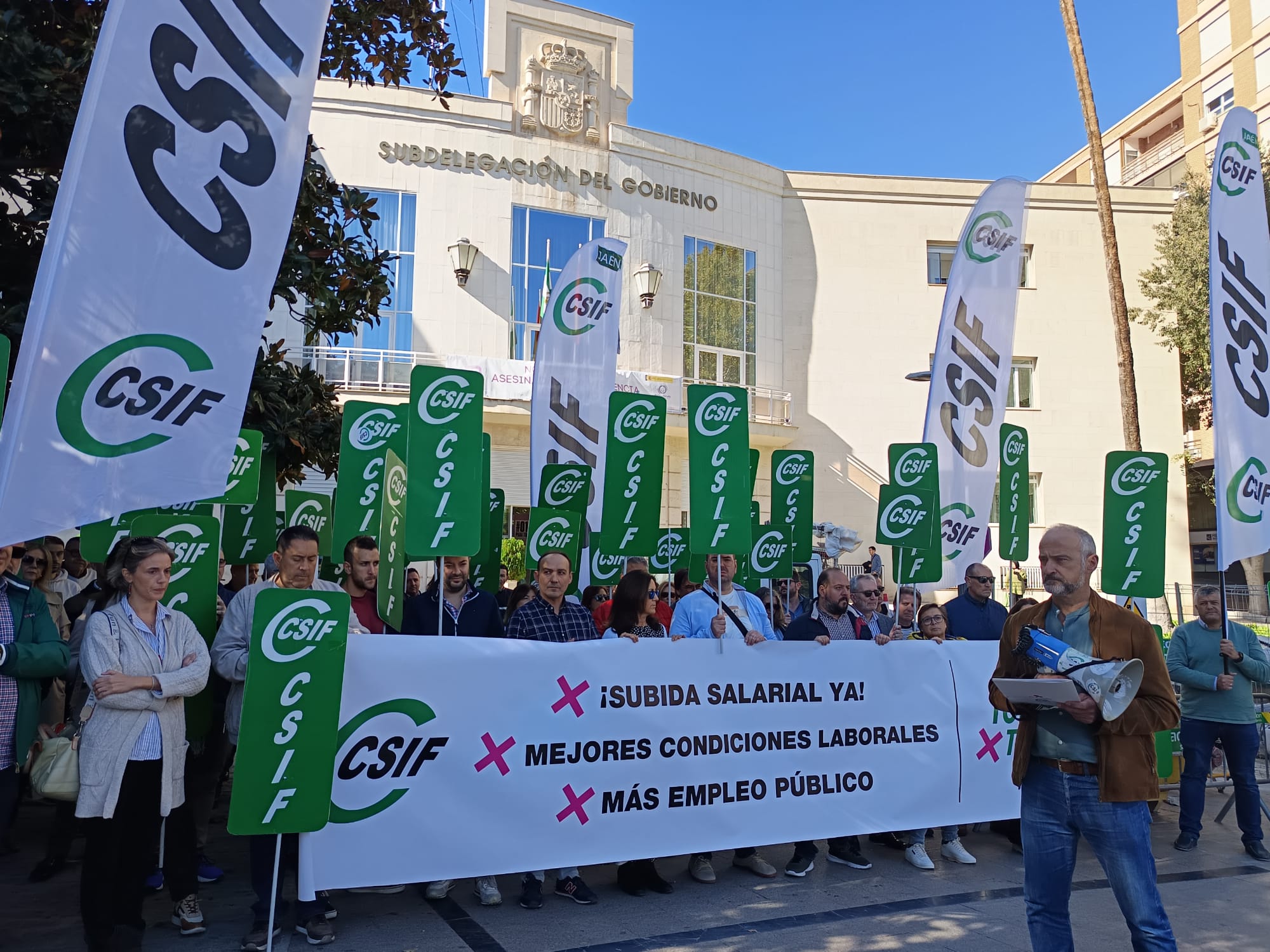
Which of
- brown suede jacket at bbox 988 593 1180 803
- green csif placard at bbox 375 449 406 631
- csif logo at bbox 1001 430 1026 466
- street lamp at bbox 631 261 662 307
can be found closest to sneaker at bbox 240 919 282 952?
green csif placard at bbox 375 449 406 631

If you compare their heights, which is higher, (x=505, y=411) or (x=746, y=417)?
(x=505, y=411)

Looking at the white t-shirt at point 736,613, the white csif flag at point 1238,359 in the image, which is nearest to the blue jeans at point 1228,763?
the white csif flag at point 1238,359

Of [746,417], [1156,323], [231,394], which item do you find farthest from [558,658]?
[1156,323]

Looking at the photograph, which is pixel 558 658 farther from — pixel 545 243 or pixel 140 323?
pixel 545 243

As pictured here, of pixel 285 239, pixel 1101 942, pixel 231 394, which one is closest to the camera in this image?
pixel 231 394

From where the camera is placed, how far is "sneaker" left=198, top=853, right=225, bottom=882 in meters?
6.00

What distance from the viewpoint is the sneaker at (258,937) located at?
189 inches

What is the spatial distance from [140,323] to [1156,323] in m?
32.0

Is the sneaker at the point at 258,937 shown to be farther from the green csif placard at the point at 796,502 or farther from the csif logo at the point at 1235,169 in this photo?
the csif logo at the point at 1235,169

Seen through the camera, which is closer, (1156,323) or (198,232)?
(198,232)

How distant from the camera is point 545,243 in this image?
82.7ft

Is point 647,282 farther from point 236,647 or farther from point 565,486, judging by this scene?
point 236,647

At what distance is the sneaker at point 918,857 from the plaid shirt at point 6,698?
5256 mm

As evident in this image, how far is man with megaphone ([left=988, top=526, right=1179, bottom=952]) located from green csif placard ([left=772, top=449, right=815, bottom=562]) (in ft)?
17.4
